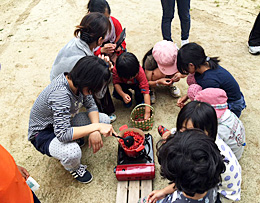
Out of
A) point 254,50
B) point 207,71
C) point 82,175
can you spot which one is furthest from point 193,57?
point 254,50

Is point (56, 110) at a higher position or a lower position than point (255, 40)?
higher

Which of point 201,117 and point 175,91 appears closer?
point 201,117

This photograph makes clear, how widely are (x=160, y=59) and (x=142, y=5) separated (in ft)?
10.6

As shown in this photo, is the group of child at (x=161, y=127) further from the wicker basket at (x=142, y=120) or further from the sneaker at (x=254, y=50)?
the sneaker at (x=254, y=50)

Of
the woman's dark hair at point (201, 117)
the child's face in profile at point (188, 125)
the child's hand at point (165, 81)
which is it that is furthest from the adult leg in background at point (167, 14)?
the child's face in profile at point (188, 125)

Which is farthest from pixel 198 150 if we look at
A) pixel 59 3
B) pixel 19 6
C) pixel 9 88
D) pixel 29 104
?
pixel 19 6

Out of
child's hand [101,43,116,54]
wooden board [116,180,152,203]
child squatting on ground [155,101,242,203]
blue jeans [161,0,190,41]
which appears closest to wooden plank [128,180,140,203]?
wooden board [116,180,152,203]

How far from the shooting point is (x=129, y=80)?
2.87 metres

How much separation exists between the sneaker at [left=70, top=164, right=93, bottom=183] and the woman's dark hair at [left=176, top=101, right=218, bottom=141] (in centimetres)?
121

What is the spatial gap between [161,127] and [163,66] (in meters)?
0.84

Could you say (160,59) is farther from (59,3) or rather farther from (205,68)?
(59,3)

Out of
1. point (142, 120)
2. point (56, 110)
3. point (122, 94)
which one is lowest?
point (142, 120)

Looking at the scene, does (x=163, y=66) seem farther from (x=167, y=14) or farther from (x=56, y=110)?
(x=56, y=110)

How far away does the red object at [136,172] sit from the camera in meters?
2.18
